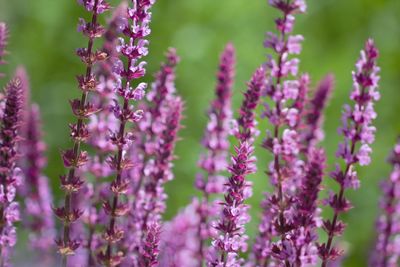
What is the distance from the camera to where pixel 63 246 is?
2.45 meters

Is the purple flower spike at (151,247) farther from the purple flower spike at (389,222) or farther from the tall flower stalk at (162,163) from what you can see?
the purple flower spike at (389,222)

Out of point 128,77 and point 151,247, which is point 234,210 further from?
point 128,77

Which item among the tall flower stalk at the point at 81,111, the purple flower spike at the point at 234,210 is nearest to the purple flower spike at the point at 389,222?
the purple flower spike at the point at 234,210

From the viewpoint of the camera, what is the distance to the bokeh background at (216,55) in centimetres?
686

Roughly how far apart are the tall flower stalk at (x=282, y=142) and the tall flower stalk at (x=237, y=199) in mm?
71

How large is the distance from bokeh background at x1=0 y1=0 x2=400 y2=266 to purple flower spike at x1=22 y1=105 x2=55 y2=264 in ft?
8.94

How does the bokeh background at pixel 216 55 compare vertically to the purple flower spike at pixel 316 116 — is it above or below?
above

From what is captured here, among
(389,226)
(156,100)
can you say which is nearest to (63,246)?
(156,100)

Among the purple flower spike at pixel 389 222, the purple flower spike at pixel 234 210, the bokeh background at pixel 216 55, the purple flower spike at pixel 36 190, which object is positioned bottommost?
the purple flower spike at pixel 234 210

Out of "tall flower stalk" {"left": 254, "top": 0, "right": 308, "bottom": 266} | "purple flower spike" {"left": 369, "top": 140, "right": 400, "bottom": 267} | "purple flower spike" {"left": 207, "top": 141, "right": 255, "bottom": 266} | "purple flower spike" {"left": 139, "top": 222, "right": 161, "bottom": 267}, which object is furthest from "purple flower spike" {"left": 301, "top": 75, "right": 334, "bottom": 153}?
"purple flower spike" {"left": 139, "top": 222, "right": 161, "bottom": 267}

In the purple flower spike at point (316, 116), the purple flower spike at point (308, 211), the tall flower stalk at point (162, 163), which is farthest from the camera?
the purple flower spike at point (316, 116)

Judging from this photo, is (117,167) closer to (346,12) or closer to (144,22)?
(144,22)

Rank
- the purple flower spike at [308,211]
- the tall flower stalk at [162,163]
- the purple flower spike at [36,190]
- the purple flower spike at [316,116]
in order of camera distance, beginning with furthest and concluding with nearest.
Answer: the purple flower spike at [36,190]
the purple flower spike at [316,116]
the tall flower stalk at [162,163]
the purple flower spike at [308,211]

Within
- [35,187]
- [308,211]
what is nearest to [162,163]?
[308,211]
